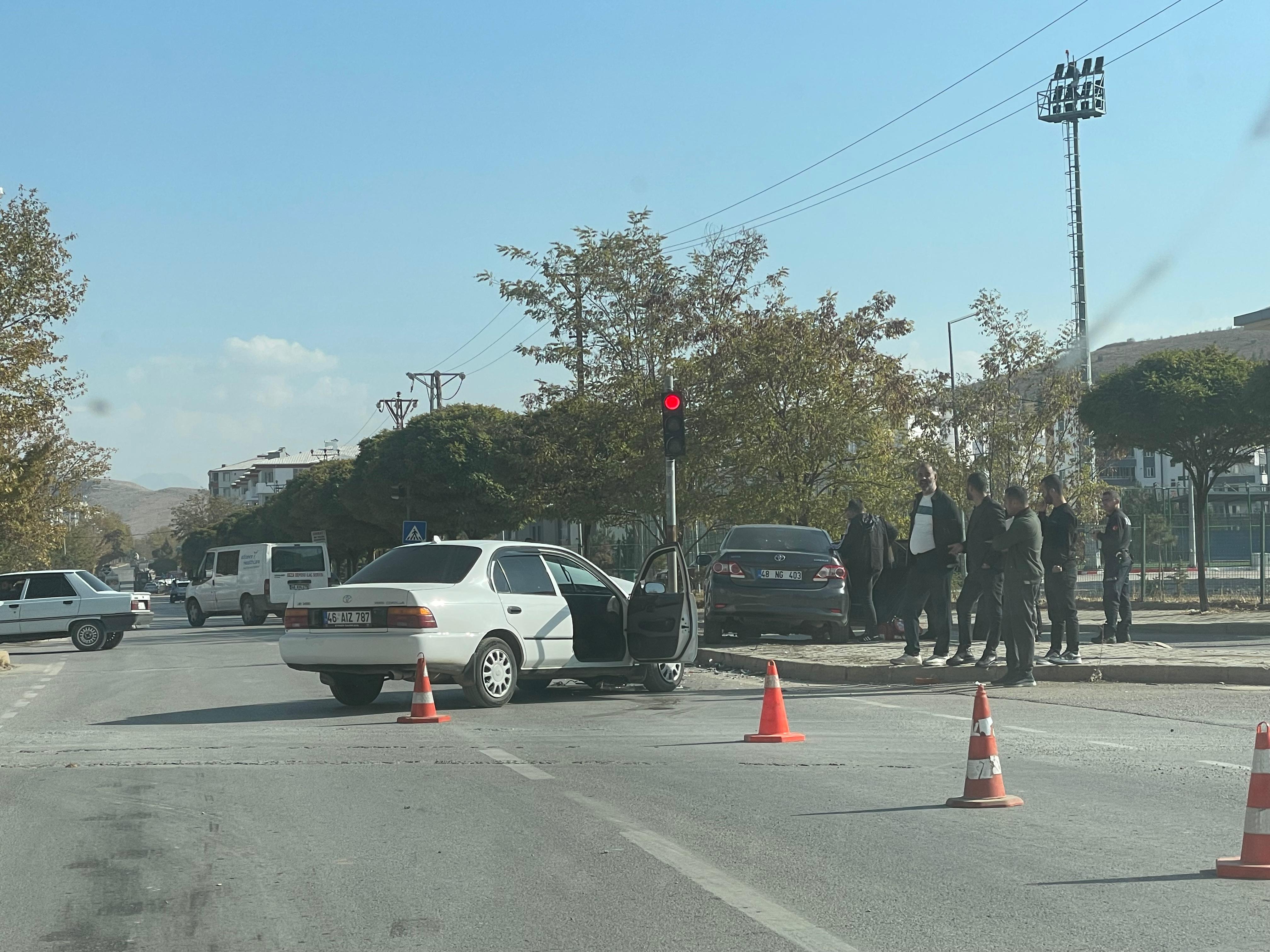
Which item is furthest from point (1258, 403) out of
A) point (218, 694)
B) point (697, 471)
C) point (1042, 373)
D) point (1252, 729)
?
point (218, 694)

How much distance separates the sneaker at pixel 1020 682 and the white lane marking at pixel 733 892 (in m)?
7.32

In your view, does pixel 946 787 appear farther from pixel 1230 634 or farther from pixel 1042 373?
pixel 1042 373

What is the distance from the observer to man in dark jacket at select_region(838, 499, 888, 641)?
721 inches

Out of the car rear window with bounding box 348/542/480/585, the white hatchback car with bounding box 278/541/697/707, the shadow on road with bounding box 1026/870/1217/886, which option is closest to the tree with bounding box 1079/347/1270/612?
the white hatchback car with bounding box 278/541/697/707

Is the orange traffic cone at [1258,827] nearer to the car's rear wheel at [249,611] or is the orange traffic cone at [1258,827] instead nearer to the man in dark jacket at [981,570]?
the man in dark jacket at [981,570]

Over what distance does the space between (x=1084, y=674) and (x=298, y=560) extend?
3002cm

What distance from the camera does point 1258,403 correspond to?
2591 cm

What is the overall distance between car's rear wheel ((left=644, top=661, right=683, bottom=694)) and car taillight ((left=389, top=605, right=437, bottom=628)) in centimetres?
280

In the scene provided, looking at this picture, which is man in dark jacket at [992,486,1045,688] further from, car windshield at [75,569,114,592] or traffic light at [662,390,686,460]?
car windshield at [75,569,114,592]

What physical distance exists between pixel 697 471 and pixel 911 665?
16345 millimetres

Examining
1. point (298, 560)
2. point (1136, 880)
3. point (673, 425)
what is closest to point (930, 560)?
point (673, 425)

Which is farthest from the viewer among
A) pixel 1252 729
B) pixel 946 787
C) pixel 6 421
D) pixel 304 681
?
pixel 6 421

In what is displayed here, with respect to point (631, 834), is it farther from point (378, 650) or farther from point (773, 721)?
point (378, 650)

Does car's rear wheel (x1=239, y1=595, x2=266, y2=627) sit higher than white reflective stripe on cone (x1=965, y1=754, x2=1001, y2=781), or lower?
higher
